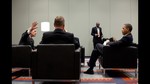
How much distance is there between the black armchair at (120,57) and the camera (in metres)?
4.16

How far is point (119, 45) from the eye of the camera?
4102 mm

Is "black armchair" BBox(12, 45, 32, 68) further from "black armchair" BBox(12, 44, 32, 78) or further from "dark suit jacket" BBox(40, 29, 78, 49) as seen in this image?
"dark suit jacket" BBox(40, 29, 78, 49)

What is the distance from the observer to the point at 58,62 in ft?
10.6

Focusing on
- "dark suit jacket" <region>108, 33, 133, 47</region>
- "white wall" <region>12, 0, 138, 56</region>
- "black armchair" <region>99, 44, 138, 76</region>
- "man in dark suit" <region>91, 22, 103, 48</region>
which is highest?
"white wall" <region>12, 0, 138, 56</region>

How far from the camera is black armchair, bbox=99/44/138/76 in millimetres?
4156

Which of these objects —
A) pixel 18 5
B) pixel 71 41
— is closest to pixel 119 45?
pixel 71 41

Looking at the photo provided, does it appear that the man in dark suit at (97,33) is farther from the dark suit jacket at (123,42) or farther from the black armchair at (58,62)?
the black armchair at (58,62)

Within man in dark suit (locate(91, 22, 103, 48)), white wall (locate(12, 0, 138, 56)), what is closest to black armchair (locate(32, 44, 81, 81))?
man in dark suit (locate(91, 22, 103, 48))

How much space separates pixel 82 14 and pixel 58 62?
6.69 metres

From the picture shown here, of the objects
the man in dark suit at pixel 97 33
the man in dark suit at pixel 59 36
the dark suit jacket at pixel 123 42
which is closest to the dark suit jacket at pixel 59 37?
the man in dark suit at pixel 59 36

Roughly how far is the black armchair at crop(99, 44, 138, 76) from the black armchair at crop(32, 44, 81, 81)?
1.11 metres

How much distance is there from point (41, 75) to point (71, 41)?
2.41 feet

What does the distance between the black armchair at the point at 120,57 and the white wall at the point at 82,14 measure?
5.50 m
